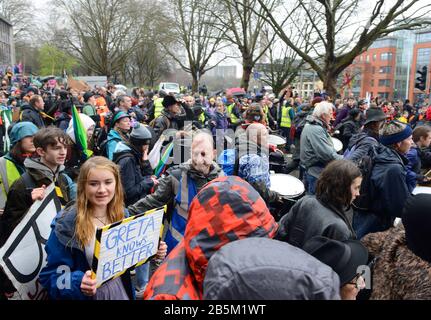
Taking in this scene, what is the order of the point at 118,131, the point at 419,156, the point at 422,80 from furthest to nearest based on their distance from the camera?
the point at 422,80 → the point at 419,156 → the point at 118,131

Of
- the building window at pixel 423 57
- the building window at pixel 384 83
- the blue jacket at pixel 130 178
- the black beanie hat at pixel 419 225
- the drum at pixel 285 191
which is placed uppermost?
the building window at pixel 423 57

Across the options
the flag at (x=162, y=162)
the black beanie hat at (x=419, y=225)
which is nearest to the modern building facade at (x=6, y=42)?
the flag at (x=162, y=162)

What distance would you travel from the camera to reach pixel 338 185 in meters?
2.60

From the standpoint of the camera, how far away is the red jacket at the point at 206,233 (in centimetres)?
130

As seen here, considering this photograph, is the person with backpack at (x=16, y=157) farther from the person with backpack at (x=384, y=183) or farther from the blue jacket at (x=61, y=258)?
the person with backpack at (x=384, y=183)

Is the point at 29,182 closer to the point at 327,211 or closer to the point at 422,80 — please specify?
the point at 327,211

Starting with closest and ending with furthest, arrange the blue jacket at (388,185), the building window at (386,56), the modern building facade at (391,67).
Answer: the blue jacket at (388,185), the modern building facade at (391,67), the building window at (386,56)

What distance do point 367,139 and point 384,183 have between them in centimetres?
103

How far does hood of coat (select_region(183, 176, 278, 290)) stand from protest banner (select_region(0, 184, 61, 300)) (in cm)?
133

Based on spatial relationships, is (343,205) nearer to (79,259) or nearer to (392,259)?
(392,259)

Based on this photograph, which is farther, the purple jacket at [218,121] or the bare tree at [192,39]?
the bare tree at [192,39]

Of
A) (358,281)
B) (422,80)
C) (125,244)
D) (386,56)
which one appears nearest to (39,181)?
(125,244)

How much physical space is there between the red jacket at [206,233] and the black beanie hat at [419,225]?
56 cm

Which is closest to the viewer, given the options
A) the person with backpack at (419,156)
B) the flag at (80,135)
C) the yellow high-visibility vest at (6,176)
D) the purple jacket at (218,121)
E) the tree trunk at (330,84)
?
the yellow high-visibility vest at (6,176)
